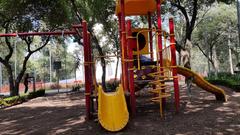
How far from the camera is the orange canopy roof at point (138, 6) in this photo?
11.4 metres

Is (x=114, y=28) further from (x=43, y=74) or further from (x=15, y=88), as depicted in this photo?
(x=43, y=74)

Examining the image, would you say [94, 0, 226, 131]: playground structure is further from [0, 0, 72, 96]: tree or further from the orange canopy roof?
[0, 0, 72, 96]: tree

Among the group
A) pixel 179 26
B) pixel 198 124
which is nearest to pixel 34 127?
pixel 198 124

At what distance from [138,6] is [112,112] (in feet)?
14.5

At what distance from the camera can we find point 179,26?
43.9 meters

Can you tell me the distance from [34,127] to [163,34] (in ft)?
15.5

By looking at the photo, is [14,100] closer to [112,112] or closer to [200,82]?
[200,82]

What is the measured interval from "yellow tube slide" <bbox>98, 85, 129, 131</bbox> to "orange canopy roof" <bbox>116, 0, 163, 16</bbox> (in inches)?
131

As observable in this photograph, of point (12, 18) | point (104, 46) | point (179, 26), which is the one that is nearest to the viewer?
point (12, 18)

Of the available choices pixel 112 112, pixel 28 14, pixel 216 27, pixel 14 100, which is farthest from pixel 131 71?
pixel 216 27

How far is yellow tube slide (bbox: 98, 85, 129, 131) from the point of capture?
336 inches

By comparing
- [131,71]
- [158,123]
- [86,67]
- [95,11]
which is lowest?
[158,123]

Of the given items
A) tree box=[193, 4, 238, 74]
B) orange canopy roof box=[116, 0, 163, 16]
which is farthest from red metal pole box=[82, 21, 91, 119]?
tree box=[193, 4, 238, 74]

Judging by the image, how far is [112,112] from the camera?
8.79 m
